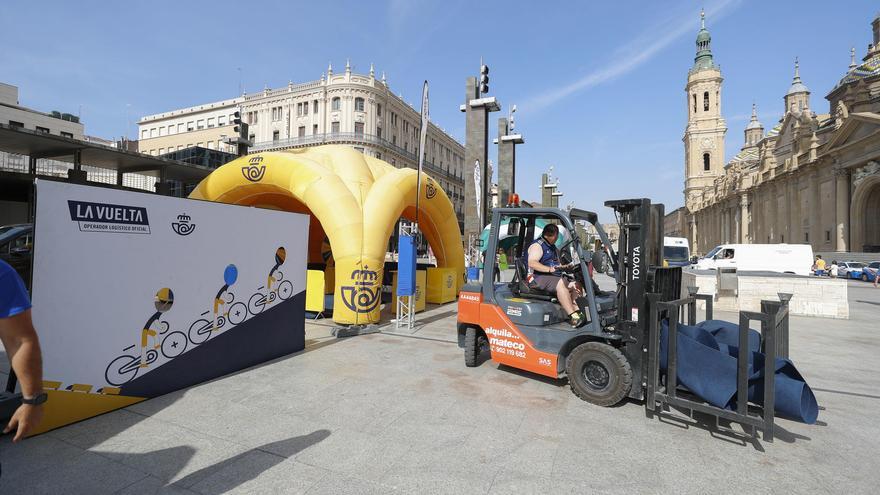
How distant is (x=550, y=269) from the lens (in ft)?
18.1

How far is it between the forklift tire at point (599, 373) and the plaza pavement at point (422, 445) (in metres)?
0.18

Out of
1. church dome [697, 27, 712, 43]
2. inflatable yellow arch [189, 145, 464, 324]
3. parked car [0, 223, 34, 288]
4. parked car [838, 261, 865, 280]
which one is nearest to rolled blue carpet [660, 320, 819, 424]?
inflatable yellow arch [189, 145, 464, 324]

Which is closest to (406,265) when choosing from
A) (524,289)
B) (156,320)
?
(524,289)

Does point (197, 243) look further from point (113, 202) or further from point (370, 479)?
point (370, 479)

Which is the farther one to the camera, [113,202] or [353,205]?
[353,205]

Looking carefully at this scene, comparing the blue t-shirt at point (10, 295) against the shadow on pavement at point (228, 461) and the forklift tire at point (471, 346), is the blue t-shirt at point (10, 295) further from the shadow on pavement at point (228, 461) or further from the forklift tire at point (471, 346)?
the forklift tire at point (471, 346)

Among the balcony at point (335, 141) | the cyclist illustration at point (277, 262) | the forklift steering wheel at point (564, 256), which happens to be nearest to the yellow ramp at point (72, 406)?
the cyclist illustration at point (277, 262)

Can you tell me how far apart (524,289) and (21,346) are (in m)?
5.20

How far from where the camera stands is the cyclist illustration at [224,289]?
5.44 meters

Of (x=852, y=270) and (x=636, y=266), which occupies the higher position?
(x=636, y=266)

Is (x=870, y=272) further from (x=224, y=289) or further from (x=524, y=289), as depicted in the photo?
(x=224, y=289)

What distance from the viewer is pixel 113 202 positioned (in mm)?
4297

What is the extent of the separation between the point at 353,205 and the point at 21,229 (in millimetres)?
10316

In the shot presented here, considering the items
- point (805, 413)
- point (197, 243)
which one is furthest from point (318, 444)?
point (805, 413)
